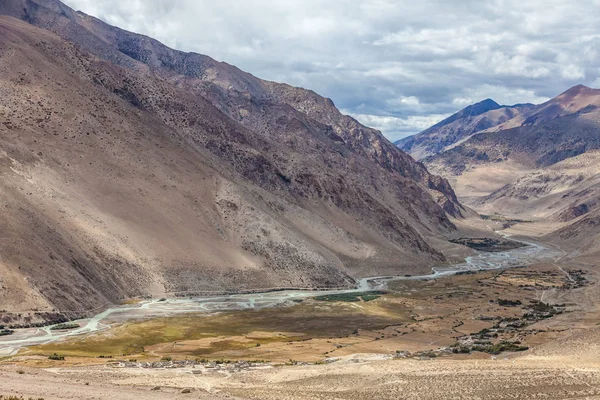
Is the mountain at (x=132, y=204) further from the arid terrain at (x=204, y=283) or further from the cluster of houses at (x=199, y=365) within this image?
the cluster of houses at (x=199, y=365)

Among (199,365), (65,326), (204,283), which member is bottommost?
(199,365)

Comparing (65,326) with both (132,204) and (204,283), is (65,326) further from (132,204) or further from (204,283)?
(132,204)

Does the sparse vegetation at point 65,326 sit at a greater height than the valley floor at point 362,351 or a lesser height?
greater

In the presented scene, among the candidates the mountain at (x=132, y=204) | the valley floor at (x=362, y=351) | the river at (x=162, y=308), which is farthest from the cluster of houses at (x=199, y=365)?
the mountain at (x=132, y=204)

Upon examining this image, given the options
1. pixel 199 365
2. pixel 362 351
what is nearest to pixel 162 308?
pixel 362 351

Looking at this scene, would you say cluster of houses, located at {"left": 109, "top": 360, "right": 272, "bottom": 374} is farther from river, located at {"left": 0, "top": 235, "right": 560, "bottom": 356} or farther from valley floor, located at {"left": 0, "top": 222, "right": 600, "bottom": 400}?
river, located at {"left": 0, "top": 235, "right": 560, "bottom": 356}

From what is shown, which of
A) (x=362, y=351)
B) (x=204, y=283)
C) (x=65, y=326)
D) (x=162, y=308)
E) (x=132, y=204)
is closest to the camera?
(x=362, y=351)

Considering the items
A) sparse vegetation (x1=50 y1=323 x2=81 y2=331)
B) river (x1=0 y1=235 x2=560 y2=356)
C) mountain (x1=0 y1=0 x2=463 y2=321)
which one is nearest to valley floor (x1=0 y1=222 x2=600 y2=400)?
river (x1=0 y1=235 x2=560 y2=356)

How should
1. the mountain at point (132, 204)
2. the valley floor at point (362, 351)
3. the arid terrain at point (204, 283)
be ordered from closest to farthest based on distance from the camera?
the valley floor at point (362, 351)
the arid terrain at point (204, 283)
the mountain at point (132, 204)

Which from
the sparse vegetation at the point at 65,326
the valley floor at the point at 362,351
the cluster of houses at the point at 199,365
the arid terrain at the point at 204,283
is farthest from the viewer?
the sparse vegetation at the point at 65,326

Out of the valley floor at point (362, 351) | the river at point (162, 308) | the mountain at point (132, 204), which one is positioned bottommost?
the valley floor at point (362, 351)

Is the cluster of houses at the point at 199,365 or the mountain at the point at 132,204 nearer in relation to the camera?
the cluster of houses at the point at 199,365

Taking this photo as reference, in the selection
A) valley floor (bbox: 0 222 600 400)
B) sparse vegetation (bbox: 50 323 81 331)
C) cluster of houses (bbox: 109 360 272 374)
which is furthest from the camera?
sparse vegetation (bbox: 50 323 81 331)
